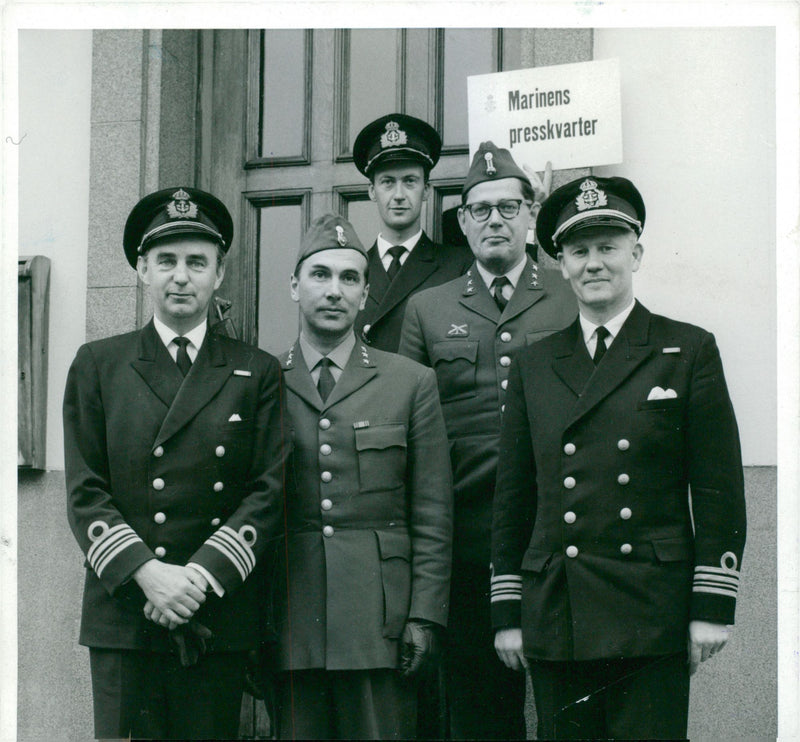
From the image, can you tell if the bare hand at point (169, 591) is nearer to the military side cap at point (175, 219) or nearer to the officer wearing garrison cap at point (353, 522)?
the officer wearing garrison cap at point (353, 522)

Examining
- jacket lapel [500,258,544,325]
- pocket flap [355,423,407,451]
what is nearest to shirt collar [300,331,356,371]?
pocket flap [355,423,407,451]

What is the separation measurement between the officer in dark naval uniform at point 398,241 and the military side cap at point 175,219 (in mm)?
706

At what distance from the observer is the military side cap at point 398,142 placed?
4562 millimetres

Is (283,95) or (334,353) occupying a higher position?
(283,95)

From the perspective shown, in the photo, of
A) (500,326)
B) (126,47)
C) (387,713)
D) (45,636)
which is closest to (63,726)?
(45,636)

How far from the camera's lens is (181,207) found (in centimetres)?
398

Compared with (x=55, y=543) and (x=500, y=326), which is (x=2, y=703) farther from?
(x=500, y=326)

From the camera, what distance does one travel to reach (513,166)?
4.33m

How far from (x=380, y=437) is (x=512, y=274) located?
86 cm

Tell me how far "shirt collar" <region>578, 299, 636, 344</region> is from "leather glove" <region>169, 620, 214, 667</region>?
1.55 m

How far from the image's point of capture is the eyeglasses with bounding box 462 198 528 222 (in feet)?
13.8

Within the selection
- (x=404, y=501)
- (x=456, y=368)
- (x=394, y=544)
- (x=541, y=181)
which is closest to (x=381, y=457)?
(x=404, y=501)

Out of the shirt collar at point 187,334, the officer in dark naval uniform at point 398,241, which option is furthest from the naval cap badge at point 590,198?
the shirt collar at point 187,334

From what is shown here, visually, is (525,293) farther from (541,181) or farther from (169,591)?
(169,591)
